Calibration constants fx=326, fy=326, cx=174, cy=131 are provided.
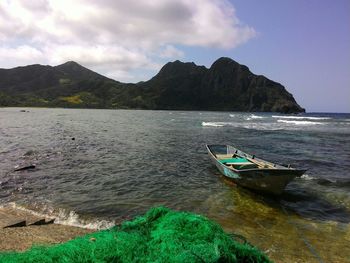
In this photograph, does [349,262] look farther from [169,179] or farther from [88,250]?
[169,179]

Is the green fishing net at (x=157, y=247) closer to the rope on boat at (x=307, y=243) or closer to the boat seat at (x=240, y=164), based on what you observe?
the rope on boat at (x=307, y=243)

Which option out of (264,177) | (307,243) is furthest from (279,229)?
(264,177)

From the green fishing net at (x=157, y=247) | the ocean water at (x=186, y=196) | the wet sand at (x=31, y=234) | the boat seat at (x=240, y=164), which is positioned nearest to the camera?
the green fishing net at (x=157, y=247)

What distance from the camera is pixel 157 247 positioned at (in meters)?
6.24

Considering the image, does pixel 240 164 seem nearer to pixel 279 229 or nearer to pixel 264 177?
pixel 264 177

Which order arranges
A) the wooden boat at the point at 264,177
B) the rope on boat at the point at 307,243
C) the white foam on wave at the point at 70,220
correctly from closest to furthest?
the rope on boat at the point at 307,243, the white foam on wave at the point at 70,220, the wooden boat at the point at 264,177

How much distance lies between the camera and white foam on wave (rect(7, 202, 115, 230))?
37.7ft

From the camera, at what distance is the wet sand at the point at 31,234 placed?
8486 mm

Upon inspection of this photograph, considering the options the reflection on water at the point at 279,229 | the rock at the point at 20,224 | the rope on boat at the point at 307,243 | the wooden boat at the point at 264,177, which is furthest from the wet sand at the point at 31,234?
the wooden boat at the point at 264,177

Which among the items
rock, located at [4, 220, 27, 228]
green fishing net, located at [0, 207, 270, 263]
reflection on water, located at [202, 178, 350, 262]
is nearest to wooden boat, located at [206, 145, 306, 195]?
reflection on water, located at [202, 178, 350, 262]

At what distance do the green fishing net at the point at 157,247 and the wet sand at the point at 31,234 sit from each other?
264cm

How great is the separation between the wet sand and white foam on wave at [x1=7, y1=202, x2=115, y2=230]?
54cm

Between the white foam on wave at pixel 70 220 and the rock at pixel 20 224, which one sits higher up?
the rock at pixel 20 224

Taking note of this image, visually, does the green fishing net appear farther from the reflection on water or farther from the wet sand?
the reflection on water
